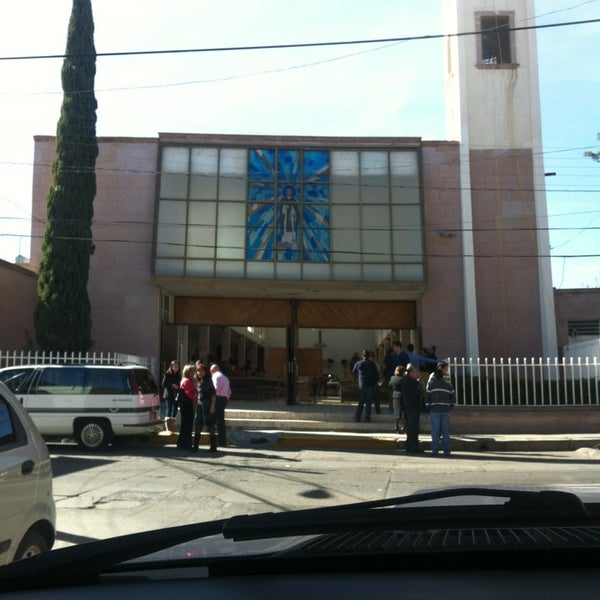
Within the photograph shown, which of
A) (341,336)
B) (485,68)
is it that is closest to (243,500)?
(485,68)

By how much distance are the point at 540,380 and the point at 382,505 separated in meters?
15.0

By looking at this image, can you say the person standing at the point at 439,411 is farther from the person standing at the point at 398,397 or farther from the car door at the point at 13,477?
the car door at the point at 13,477

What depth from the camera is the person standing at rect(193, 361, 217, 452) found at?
43.1 feet

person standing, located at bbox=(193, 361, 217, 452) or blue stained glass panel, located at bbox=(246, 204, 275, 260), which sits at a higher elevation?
blue stained glass panel, located at bbox=(246, 204, 275, 260)

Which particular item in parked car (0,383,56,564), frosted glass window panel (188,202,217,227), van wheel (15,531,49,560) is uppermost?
frosted glass window panel (188,202,217,227)

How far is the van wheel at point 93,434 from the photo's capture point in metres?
13.2

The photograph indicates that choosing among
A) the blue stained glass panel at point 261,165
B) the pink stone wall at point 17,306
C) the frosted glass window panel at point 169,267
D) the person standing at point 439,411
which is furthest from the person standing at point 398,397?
the pink stone wall at point 17,306

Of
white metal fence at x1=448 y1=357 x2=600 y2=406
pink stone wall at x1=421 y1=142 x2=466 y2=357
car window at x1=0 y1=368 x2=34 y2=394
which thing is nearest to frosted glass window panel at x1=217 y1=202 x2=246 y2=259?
pink stone wall at x1=421 y1=142 x2=466 y2=357

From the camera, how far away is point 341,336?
119ft

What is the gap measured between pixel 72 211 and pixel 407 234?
9566 mm

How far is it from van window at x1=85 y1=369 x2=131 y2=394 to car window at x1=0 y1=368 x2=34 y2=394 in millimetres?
1155

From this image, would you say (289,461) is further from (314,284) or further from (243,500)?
(314,284)

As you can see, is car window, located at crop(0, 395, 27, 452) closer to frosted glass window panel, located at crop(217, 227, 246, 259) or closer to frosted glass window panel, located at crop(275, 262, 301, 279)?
frosted glass window panel, located at crop(275, 262, 301, 279)

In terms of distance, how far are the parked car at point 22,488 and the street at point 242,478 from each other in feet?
6.98
